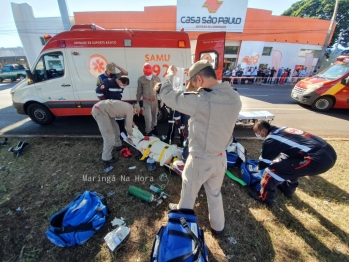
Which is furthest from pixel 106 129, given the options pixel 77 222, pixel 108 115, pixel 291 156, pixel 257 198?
pixel 291 156

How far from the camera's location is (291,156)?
228 centimetres

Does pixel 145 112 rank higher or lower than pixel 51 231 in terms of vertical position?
higher

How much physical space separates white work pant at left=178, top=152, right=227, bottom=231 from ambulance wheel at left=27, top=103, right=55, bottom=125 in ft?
17.1

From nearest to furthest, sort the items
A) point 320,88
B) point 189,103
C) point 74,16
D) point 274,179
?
point 189,103, point 274,179, point 320,88, point 74,16

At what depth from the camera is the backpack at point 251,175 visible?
111 inches

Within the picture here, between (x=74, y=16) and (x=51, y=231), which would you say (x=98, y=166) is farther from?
(x=74, y=16)

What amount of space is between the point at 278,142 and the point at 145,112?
3.12 metres

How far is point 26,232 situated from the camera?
2135 mm

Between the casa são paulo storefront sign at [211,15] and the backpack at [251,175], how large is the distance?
18.3 meters

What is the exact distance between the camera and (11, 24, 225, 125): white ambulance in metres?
4.27

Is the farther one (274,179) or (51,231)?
(274,179)

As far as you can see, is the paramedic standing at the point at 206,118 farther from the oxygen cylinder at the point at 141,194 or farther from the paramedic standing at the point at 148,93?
the paramedic standing at the point at 148,93

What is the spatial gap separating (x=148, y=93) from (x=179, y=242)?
3.39 meters

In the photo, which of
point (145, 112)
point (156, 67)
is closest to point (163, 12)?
point (156, 67)
